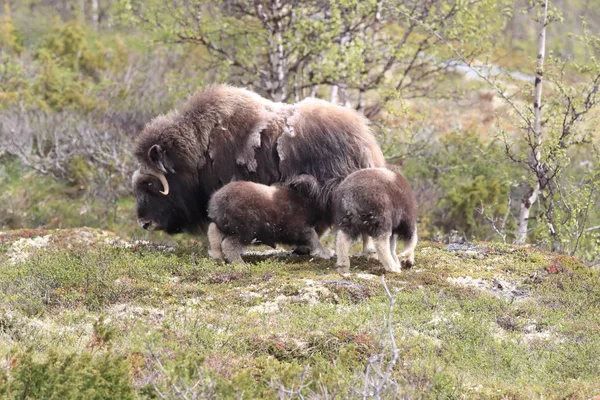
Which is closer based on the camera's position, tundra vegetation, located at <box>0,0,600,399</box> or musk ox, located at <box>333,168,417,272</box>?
tundra vegetation, located at <box>0,0,600,399</box>

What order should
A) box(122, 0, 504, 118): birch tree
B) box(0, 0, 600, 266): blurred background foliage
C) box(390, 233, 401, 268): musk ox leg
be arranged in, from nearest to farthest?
box(390, 233, 401, 268): musk ox leg, box(0, 0, 600, 266): blurred background foliage, box(122, 0, 504, 118): birch tree

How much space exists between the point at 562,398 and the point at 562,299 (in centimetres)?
189

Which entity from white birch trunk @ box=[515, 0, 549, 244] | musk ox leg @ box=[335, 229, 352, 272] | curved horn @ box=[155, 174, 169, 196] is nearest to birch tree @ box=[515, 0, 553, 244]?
white birch trunk @ box=[515, 0, 549, 244]

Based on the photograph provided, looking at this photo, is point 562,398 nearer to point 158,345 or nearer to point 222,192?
point 158,345

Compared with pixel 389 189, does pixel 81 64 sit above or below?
below

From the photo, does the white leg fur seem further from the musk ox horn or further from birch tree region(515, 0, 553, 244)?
birch tree region(515, 0, 553, 244)

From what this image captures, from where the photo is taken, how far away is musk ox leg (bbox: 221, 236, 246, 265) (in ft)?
21.0

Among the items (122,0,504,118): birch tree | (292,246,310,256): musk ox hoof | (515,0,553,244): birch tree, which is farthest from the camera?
(122,0,504,118): birch tree

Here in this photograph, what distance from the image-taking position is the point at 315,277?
5.89 metres

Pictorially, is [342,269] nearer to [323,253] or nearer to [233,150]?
[323,253]

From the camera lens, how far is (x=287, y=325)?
4812mm

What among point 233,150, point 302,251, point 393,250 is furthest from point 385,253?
point 233,150

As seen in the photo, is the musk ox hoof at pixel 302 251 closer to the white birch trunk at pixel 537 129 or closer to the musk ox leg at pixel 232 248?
the musk ox leg at pixel 232 248

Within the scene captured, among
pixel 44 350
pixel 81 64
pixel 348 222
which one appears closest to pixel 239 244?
pixel 348 222
